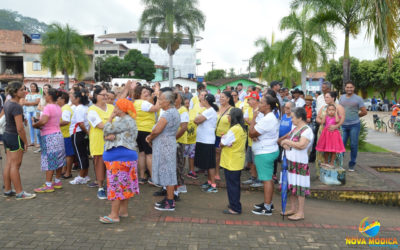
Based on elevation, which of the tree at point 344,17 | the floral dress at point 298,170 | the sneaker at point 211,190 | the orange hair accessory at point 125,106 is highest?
the tree at point 344,17

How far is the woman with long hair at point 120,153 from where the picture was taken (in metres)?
4.36

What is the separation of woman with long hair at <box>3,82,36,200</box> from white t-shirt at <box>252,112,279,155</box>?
3.69 meters

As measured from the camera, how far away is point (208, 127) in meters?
5.95

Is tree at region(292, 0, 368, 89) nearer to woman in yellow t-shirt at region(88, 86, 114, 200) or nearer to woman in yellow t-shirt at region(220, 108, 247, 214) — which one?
woman in yellow t-shirt at region(220, 108, 247, 214)

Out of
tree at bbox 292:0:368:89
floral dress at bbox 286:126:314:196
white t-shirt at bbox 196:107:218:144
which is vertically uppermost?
tree at bbox 292:0:368:89

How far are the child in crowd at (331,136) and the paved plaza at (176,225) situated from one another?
1.18m

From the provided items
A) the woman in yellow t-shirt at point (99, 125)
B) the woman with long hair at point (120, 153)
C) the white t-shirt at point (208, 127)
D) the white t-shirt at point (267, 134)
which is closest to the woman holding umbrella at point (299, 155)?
the white t-shirt at point (267, 134)

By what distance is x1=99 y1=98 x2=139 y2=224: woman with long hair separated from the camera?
4363mm

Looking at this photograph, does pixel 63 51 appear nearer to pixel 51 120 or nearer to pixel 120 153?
pixel 51 120

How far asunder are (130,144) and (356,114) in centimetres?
528

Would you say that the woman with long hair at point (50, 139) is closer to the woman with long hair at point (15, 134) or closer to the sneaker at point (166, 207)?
the woman with long hair at point (15, 134)

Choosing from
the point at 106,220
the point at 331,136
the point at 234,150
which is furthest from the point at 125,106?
the point at 331,136

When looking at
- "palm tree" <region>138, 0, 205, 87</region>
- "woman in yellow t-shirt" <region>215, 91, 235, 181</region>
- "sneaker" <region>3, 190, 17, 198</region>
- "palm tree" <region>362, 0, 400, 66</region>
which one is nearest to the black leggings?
"sneaker" <region>3, 190, 17, 198</region>

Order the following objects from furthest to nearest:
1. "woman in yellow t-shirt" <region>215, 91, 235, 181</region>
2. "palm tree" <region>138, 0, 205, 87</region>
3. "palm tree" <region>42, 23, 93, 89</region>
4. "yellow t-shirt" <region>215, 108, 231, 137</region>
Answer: "palm tree" <region>42, 23, 93, 89</region> → "palm tree" <region>138, 0, 205, 87</region> → "yellow t-shirt" <region>215, 108, 231, 137</region> → "woman in yellow t-shirt" <region>215, 91, 235, 181</region>
